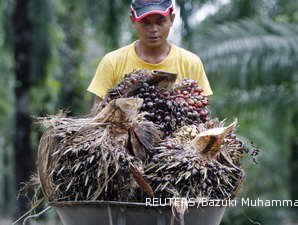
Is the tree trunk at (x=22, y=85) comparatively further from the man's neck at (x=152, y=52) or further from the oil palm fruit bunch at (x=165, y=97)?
the oil palm fruit bunch at (x=165, y=97)

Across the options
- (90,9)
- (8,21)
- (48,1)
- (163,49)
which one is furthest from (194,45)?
(163,49)

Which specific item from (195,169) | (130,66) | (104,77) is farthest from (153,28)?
(195,169)

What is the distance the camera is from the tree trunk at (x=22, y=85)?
11430 millimetres

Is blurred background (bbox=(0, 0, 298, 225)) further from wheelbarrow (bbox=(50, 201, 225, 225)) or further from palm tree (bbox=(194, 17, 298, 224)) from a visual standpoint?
wheelbarrow (bbox=(50, 201, 225, 225))

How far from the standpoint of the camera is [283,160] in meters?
20.3

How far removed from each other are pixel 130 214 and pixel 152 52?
121 centimetres

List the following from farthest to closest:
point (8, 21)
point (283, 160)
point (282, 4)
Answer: point (283, 160), point (282, 4), point (8, 21)

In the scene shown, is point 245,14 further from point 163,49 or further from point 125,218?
point 125,218

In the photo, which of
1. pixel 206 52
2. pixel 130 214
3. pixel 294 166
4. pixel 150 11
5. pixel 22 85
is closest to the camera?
pixel 130 214

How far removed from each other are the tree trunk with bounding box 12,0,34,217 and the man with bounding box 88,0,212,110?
7021 mm

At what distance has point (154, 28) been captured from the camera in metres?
4.32

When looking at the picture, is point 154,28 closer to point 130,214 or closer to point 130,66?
point 130,66

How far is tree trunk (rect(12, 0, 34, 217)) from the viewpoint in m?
11.4

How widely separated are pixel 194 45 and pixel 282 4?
137 inches
